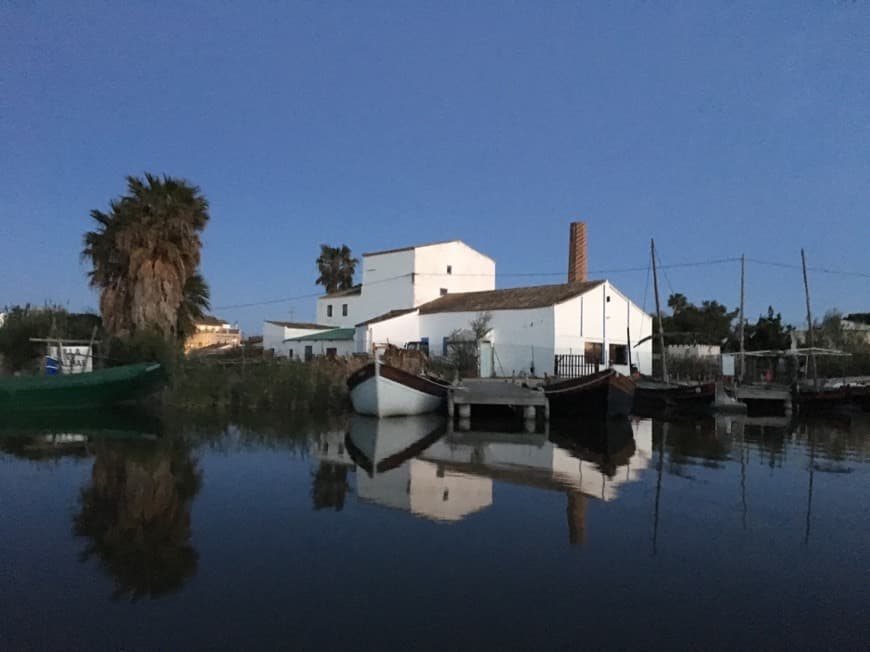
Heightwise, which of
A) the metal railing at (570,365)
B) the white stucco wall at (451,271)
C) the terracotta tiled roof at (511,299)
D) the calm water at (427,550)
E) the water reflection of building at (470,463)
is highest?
the white stucco wall at (451,271)

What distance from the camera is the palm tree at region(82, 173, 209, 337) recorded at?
26.2 meters

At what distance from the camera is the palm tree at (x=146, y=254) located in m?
26.2

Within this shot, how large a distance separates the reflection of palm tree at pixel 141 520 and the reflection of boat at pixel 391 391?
8.53 metres

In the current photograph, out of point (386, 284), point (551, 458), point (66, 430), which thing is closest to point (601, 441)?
point (551, 458)

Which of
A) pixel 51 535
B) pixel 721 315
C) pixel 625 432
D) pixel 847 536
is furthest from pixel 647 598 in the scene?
pixel 721 315

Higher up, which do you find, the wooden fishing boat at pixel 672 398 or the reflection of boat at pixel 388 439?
the wooden fishing boat at pixel 672 398

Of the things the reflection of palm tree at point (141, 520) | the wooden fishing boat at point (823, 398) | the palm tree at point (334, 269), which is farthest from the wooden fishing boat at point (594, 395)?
the palm tree at point (334, 269)

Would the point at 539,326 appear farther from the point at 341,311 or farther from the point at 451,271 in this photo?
the point at 341,311

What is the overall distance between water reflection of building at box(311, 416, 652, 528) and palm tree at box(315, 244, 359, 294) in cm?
3791

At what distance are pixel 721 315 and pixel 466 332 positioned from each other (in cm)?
2933

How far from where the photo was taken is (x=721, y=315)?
177 ft

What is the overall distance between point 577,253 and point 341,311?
52.1ft

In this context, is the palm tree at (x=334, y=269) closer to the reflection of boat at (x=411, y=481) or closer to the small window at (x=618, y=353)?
the small window at (x=618, y=353)

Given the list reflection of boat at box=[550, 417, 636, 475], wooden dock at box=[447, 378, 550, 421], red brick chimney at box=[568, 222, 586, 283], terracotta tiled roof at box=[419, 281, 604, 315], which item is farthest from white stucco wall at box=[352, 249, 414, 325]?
reflection of boat at box=[550, 417, 636, 475]
